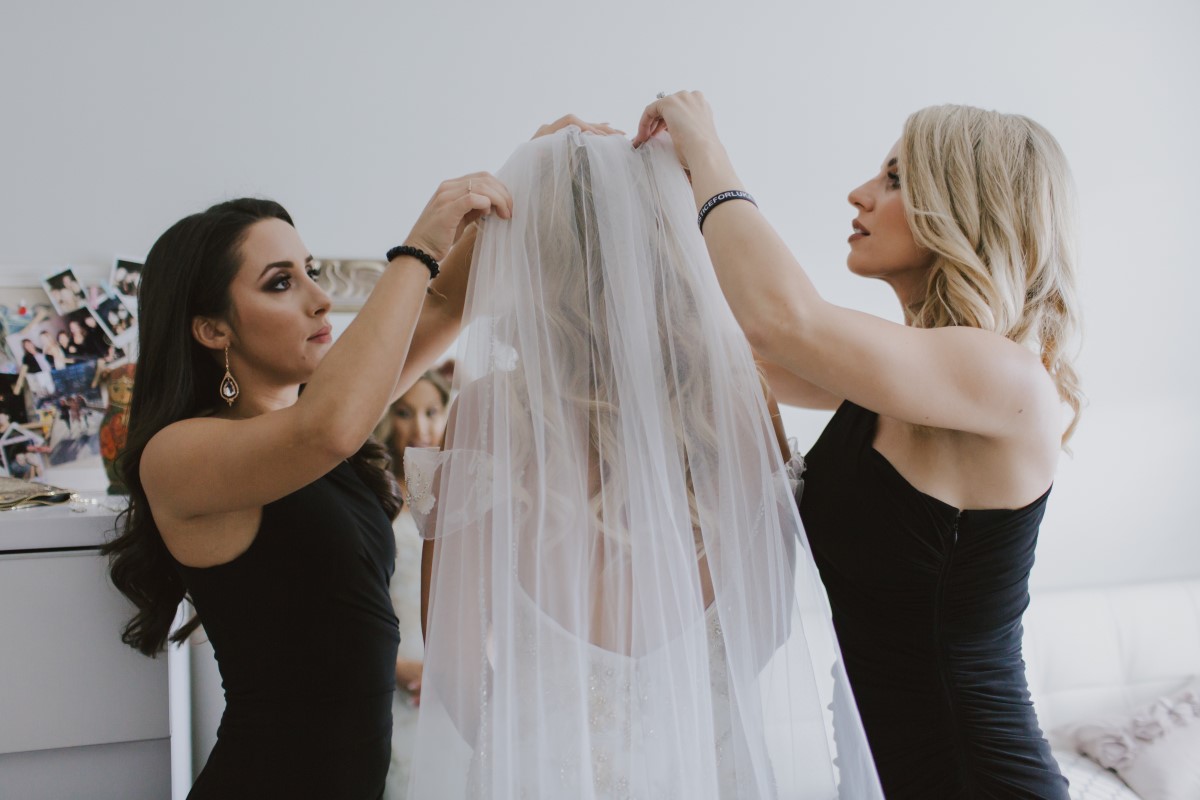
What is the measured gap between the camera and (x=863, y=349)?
2.81 ft

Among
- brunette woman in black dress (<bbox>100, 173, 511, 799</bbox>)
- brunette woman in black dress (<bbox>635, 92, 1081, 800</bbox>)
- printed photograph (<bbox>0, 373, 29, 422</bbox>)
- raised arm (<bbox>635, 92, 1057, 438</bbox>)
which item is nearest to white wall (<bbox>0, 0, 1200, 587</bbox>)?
printed photograph (<bbox>0, 373, 29, 422</bbox>)

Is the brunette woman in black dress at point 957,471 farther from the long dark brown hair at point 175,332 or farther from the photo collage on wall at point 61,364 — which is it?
the photo collage on wall at point 61,364

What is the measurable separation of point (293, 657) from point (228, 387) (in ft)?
1.21

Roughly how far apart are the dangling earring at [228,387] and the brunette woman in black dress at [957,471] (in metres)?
0.63

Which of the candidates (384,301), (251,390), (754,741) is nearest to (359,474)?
(251,390)

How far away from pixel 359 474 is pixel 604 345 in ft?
1.81

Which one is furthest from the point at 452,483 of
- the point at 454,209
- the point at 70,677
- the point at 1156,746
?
the point at 1156,746

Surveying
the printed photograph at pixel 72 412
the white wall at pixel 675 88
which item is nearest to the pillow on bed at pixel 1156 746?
the white wall at pixel 675 88

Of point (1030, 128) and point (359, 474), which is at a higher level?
point (1030, 128)

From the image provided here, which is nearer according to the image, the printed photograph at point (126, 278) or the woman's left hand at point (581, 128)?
the woman's left hand at point (581, 128)

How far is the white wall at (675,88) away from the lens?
1811 mm

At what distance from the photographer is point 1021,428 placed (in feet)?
3.07

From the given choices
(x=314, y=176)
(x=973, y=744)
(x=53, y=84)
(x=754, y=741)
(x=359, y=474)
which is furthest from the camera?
(x=314, y=176)

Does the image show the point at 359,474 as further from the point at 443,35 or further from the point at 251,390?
the point at 443,35
